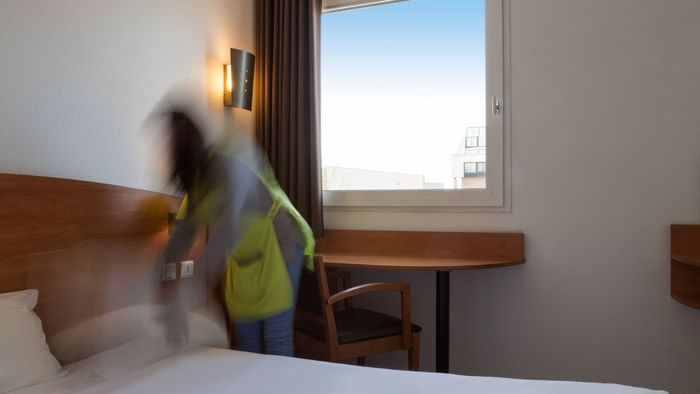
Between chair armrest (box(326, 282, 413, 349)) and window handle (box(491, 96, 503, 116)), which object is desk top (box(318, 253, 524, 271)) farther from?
window handle (box(491, 96, 503, 116))

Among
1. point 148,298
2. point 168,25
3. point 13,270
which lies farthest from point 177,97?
point 13,270

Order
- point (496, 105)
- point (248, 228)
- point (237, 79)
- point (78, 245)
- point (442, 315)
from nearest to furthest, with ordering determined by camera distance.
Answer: point (78, 245) → point (248, 228) → point (442, 315) → point (496, 105) → point (237, 79)

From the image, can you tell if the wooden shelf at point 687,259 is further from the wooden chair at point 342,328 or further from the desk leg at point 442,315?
the wooden chair at point 342,328

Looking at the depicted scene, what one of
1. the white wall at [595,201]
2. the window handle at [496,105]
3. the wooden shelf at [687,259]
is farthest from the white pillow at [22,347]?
the wooden shelf at [687,259]

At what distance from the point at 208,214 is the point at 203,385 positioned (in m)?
0.80

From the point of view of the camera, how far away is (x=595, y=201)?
2.63 meters

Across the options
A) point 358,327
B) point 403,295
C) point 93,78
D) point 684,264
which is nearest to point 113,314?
point 93,78

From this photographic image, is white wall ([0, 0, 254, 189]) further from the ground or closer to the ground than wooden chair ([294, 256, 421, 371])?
further from the ground

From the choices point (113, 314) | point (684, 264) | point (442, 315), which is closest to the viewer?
point (113, 314)

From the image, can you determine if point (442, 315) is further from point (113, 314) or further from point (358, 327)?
point (113, 314)

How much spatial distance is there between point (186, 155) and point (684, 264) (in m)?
2.26

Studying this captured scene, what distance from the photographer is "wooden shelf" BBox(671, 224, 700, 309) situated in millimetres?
2396

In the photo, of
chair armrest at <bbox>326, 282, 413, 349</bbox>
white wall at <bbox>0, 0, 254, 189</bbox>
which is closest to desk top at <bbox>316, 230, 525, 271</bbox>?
chair armrest at <bbox>326, 282, 413, 349</bbox>

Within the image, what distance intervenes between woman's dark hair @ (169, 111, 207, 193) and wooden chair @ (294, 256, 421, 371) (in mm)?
613
